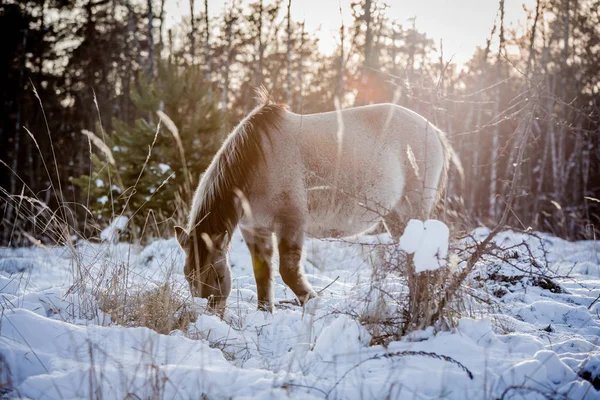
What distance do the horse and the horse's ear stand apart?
10 mm

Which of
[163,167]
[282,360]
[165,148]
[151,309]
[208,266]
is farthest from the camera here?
[165,148]

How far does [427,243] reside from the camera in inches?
75.2

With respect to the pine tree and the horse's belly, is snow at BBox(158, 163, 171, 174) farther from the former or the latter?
the horse's belly

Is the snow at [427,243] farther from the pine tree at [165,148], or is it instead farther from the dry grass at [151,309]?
the pine tree at [165,148]

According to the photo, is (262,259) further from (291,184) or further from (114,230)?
(114,230)

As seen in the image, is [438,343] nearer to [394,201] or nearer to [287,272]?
[287,272]

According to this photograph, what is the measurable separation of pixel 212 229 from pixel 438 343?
7.18 ft

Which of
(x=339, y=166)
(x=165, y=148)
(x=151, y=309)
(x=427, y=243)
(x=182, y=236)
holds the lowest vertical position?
(x=151, y=309)

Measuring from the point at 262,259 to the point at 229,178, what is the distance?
0.84m

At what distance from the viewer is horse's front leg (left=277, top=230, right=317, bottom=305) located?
3568 mm

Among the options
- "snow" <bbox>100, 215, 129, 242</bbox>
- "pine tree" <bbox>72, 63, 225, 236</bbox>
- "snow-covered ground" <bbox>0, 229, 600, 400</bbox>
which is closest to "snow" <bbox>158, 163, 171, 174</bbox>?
"pine tree" <bbox>72, 63, 225, 236</bbox>

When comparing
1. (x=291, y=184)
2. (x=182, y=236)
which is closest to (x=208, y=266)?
(x=182, y=236)

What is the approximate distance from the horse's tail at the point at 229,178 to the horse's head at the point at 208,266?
0.11m

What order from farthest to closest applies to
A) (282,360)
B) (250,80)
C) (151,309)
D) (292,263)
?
(250,80) < (292,263) < (151,309) < (282,360)
